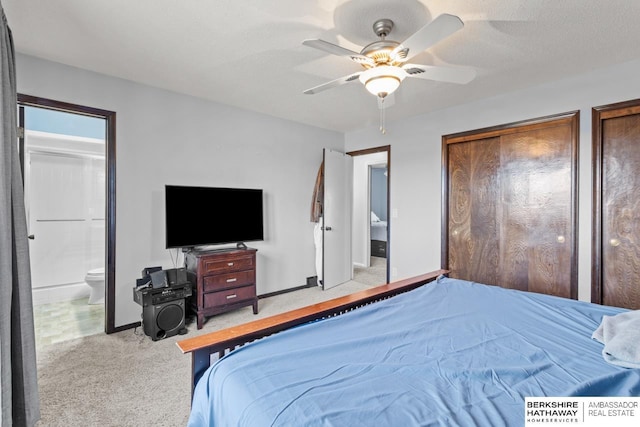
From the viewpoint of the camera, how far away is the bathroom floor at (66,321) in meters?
2.90

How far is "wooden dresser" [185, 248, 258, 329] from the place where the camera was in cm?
312

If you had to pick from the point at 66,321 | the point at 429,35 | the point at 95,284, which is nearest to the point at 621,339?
the point at 429,35

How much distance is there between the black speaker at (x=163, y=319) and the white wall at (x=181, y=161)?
15.7 inches

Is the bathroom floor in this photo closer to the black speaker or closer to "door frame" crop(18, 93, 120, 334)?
"door frame" crop(18, 93, 120, 334)

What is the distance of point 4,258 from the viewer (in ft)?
4.99

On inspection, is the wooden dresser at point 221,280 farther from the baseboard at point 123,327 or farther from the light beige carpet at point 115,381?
the baseboard at point 123,327

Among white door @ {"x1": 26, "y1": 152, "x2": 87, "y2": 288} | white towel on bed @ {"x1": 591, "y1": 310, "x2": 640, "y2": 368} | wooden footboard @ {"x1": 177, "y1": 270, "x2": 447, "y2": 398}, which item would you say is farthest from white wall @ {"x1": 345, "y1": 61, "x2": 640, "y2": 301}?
white door @ {"x1": 26, "y1": 152, "x2": 87, "y2": 288}

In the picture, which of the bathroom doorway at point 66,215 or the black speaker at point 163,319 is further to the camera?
the bathroom doorway at point 66,215

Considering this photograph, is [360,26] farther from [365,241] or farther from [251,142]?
[365,241]

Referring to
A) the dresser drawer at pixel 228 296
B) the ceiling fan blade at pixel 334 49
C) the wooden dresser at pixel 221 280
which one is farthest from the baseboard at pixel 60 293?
the ceiling fan blade at pixel 334 49

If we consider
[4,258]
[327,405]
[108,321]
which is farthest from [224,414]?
[108,321]

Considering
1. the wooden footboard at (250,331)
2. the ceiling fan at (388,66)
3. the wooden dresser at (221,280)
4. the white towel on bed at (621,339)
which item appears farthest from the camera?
the wooden dresser at (221,280)

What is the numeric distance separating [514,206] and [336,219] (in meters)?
2.32

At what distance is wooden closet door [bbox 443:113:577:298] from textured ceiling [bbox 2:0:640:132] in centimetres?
59
